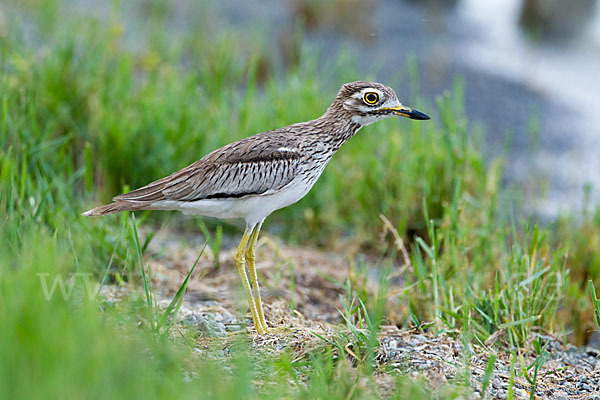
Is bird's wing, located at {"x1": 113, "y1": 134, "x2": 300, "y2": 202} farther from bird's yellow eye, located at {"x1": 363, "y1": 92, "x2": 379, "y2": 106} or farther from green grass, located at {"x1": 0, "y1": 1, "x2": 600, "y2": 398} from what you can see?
bird's yellow eye, located at {"x1": 363, "y1": 92, "x2": 379, "y2": 106}

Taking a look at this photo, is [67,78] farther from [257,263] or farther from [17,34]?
[257,263]

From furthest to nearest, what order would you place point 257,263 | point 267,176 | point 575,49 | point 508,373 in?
1. point 575,49
2. point 257,263
3. point 267,176
4. point 508,373

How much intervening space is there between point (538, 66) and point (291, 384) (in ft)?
36.6

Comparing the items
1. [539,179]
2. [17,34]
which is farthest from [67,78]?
[539,179]

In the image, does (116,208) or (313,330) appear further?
(116,208)

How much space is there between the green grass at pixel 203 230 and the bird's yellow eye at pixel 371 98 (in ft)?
2.51

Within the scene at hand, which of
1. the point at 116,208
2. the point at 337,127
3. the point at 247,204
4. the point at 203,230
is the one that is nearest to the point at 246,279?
the point at 247,204

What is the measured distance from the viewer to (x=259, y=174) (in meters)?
3.94

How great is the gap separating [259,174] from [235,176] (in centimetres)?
13

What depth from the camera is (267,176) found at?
3.94m

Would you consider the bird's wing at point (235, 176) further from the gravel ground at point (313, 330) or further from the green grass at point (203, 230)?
the gravel ground at point (313, 330)

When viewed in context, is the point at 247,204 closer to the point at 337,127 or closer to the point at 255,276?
the point at 255,276

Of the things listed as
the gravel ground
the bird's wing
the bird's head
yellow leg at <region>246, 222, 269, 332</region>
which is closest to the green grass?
the gravel ground

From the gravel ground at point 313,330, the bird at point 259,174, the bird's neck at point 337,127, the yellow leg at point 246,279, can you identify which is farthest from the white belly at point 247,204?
the gravel ground at point 313,330
